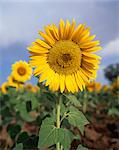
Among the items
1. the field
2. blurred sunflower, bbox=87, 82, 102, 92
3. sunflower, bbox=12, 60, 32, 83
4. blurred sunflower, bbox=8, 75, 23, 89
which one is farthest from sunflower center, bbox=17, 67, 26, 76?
blurred sunflower, bbox=87, 82, 102, 92

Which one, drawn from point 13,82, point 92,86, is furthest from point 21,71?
point 92,86

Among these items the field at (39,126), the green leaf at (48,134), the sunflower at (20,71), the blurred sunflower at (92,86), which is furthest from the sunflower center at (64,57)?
the blurred sunflower at (92,86)

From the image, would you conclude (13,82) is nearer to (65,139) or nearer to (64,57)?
(64,57)

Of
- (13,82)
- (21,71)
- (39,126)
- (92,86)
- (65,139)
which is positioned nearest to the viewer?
(65,139)

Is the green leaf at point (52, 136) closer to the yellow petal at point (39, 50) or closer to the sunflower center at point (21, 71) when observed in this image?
the yellow petal at point (39, 50)

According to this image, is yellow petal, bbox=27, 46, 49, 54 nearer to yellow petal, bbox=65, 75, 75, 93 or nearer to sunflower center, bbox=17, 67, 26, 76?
yellow petal, bbox=65, 75, 75, 93

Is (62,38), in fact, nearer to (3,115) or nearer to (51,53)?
(51,53)
